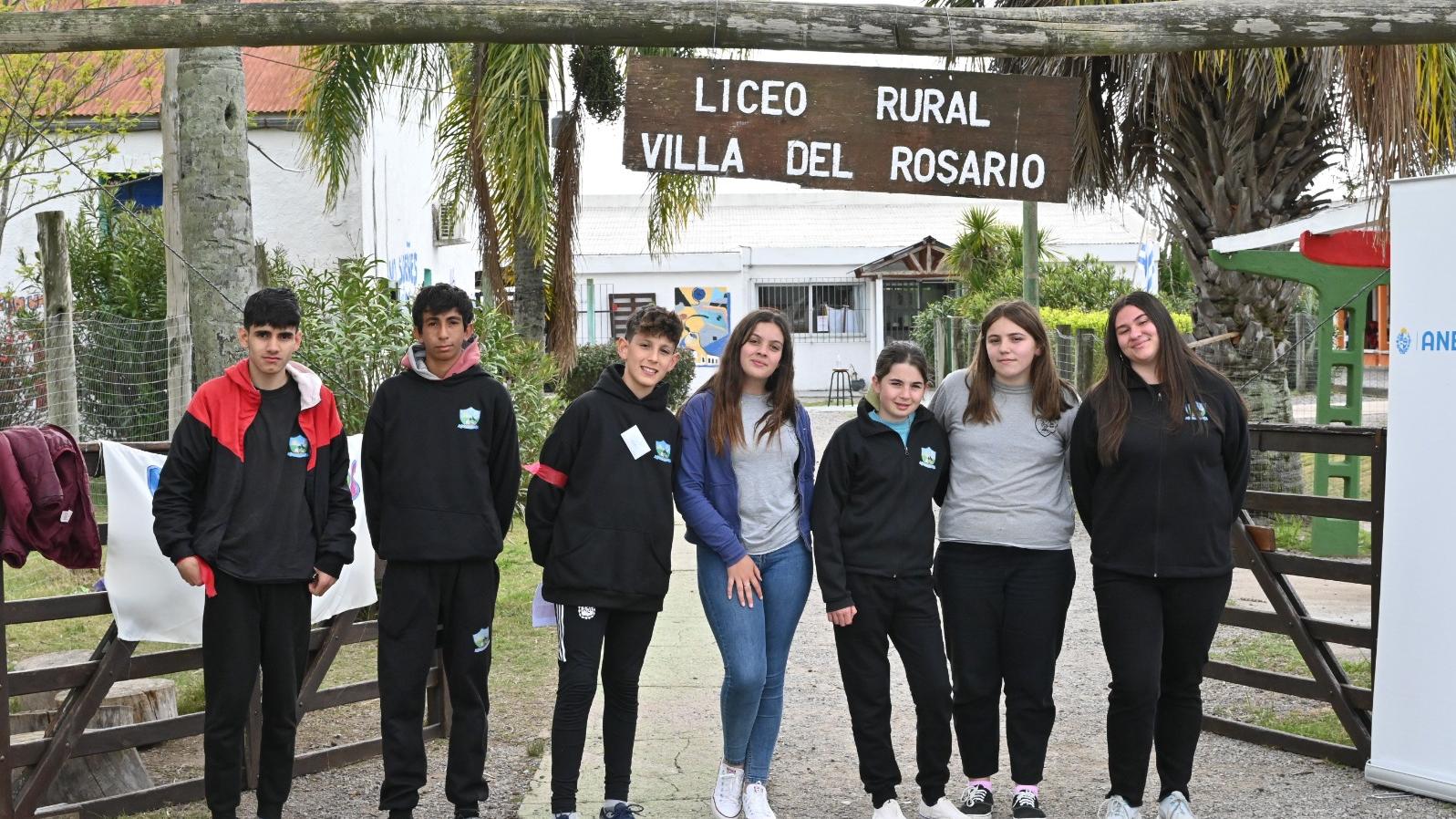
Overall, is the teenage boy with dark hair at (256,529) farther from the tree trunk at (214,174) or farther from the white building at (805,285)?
the white building at (805,285)

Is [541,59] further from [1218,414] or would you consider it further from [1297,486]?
[1218,414]

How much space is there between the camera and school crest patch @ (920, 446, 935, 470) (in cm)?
498

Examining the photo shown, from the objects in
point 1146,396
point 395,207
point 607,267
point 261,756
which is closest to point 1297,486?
point 1146,396

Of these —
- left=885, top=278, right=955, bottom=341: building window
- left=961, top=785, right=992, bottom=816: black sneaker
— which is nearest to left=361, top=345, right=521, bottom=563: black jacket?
left=961, top=785, right=992, bottom=816: black sneaker

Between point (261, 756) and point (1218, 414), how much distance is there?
330 centimetres

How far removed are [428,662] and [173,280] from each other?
22.7 feet

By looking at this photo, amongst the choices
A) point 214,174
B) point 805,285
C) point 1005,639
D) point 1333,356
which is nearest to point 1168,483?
point 1005,639

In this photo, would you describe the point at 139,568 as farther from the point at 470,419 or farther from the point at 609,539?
the point at 609,539

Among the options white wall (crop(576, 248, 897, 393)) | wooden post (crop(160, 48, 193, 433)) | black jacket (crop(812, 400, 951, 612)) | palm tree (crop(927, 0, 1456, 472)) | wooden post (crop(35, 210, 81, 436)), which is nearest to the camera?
black jacket (crop(812, 400, 951, 612))

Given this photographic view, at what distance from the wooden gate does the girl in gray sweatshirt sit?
4.10 ft

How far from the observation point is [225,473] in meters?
4.59

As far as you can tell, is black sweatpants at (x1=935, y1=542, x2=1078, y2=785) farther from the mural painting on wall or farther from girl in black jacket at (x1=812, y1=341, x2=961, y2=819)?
the mural painting on wall

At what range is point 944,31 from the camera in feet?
15.3

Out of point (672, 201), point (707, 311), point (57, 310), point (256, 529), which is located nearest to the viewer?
point (256, 529)
